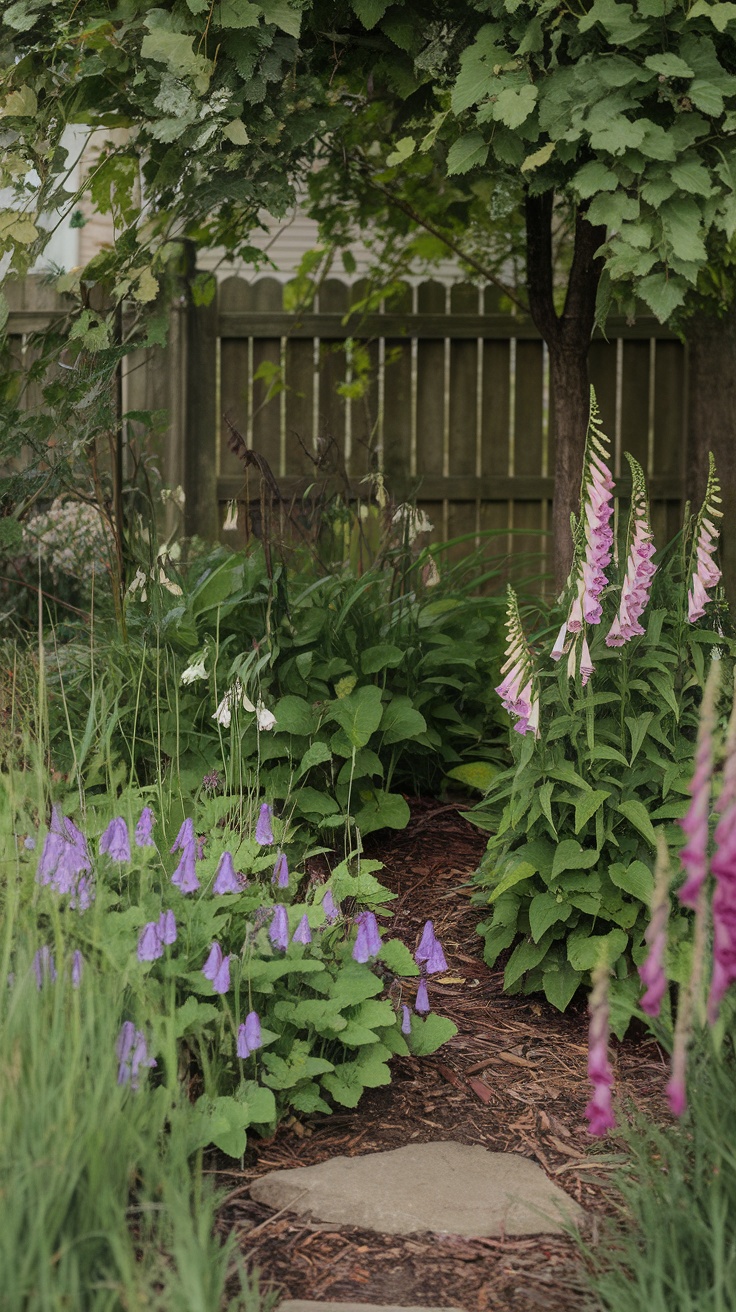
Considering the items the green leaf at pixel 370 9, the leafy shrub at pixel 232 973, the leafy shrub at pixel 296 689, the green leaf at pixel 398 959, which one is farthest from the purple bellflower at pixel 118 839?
the green leaf at pixel 370 9

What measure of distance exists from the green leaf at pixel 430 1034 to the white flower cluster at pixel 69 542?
2696mm

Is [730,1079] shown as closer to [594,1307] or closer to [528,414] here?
[594,1307]

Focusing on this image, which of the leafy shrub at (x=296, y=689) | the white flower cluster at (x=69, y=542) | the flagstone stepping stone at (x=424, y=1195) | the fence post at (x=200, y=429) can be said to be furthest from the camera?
the fence post at (x=200, y=429)

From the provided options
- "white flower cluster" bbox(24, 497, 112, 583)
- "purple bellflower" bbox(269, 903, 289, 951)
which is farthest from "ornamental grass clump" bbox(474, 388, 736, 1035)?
"white flower cluster" bbox(24, 497, 112, 583)

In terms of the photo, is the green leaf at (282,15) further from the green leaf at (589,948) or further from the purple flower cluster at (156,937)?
the green leaf at (589,948)

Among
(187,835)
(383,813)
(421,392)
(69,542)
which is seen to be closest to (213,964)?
(187,835)

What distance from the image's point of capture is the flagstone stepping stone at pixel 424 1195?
76.3 inches

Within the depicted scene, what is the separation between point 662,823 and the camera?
283 cm

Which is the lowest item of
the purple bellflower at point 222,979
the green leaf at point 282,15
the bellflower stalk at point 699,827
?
the purple bellflower at point 222,979

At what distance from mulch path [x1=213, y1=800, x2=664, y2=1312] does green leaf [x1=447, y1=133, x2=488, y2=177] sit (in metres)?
1.84

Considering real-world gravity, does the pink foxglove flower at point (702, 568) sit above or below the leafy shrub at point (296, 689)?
above

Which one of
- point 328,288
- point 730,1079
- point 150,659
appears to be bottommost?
point 730,1079

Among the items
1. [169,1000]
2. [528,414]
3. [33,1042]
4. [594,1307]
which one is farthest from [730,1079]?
[528,414]

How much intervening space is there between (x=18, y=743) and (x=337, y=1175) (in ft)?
6.00
